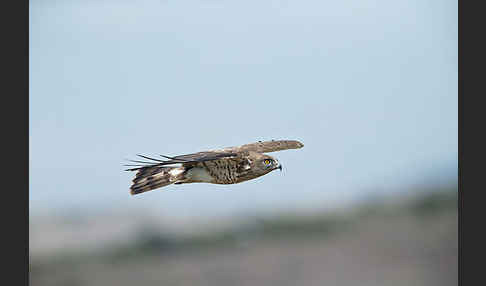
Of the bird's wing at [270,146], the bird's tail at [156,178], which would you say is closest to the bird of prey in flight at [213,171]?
the bird's tail at [156,178]

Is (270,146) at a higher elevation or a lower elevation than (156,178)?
higher

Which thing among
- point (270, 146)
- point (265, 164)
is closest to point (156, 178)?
point (265, 164)

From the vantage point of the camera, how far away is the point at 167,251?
13781 millimetres

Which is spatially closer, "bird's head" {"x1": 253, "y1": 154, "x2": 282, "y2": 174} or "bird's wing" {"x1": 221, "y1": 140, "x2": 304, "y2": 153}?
"bird's head" {"x1": 253, "y1": 154, "x2": 282, "y2": 174}

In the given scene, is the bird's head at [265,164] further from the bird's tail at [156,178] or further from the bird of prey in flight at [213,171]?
the bird's tail at [156,178]

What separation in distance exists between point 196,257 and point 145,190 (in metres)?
8.42

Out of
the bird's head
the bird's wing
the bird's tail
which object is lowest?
the bird's tail

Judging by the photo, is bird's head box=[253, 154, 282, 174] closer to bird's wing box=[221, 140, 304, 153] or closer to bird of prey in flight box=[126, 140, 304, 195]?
bird of prey in flight box=[126, 140, 304, 195]

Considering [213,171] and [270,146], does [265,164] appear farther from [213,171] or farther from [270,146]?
[270,146]

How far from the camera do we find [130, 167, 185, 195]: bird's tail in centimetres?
542

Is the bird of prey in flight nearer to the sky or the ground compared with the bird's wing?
nearer to the ground

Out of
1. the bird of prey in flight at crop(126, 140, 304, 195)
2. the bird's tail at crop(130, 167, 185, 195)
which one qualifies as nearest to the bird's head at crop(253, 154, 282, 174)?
the bird of prey in flight at crop(126, 140, 304, 195)

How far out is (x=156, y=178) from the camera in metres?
5.47

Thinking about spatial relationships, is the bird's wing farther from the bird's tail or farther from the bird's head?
the bird's tail
